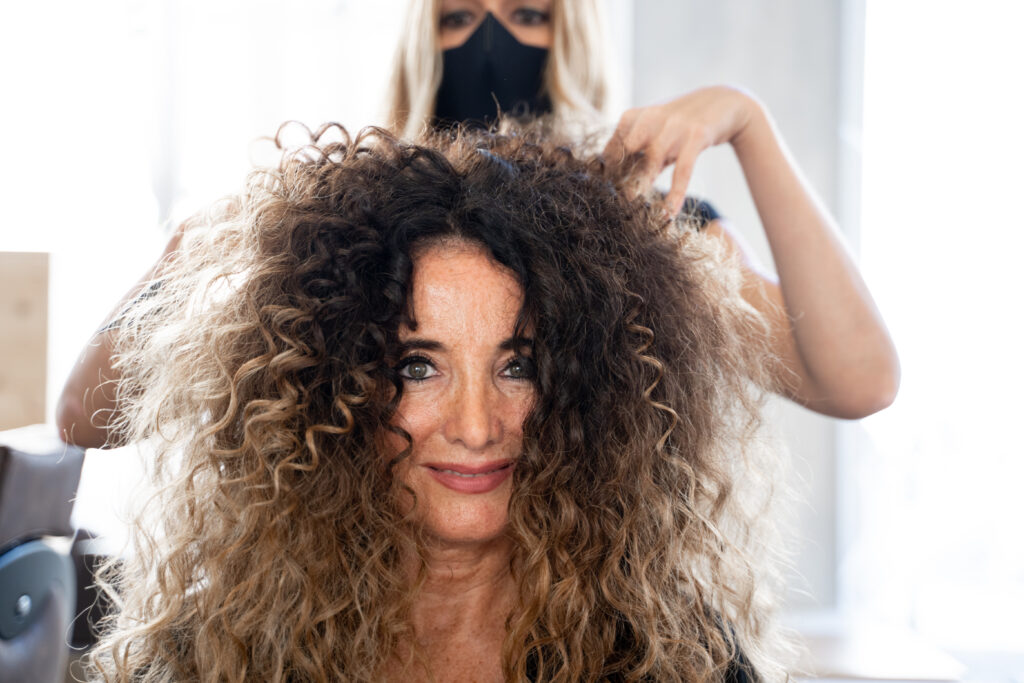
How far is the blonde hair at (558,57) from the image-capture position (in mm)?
1519

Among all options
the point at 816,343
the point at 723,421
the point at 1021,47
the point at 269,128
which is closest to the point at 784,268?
the point at 816,343

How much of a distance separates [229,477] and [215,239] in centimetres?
31

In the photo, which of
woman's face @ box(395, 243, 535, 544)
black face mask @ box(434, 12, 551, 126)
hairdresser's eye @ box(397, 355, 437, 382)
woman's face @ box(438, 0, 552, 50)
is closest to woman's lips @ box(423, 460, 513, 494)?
woman's face @ box(395, 243, 535, 544)

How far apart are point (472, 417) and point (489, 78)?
756 mm

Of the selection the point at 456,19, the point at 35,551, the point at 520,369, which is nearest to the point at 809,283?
the point at 520,369

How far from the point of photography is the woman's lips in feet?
3.38

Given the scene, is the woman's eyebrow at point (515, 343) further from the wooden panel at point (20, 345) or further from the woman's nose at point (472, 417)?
the wooden panel at point (20, 345)

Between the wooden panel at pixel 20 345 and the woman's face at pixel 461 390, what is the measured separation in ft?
1.63

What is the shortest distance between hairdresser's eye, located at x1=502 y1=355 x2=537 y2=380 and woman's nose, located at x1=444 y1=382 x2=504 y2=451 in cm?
3

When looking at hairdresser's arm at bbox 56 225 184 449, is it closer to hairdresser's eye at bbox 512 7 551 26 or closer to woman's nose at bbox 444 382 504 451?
woman's nose at bbox 444 382 504 451

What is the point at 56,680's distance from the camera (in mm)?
1258

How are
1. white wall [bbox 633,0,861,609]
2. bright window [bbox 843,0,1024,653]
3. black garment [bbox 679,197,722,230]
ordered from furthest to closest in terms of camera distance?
white wall [bbox 633,0,861,609], bright window [bbox 843,0,1024,653], black garment [bbox 679,197,722,230]

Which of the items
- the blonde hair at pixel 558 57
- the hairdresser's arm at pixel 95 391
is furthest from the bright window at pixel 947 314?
the hairdresser's arm at pixel 95 391

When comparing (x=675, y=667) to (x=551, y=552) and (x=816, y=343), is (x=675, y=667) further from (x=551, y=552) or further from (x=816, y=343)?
(x=816, y=343)
